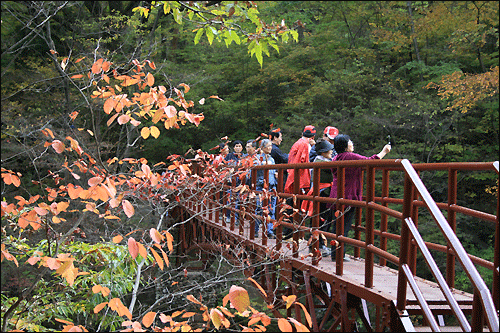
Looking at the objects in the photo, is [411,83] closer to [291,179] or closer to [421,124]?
[421,124]

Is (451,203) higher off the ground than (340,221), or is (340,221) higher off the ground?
(451,203)

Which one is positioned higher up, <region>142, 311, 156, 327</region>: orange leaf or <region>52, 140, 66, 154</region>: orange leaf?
<region>52, 140, 66, 154</region>: orange leaf

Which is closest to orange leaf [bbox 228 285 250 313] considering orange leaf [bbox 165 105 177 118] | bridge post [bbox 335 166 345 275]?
orange leaf [bbox 165 105 177 118]

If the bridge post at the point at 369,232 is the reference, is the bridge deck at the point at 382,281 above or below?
below

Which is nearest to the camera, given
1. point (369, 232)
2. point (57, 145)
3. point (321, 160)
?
point (57, 145)

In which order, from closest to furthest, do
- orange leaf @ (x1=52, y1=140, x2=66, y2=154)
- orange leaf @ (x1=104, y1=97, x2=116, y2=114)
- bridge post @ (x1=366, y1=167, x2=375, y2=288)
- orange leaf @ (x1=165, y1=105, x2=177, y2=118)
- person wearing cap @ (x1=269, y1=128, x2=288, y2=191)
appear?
1. orange leaf @ (x1=165, y1=105, x2=177, y2=118)
2. orange leaf @ (x1=104, y1=97, x2=116, y2=114)
3. orange leaf @ (x1=52, y1=140, x2=66, y2=154)
4. bridge post @ (x1=366, y1=167, x2=375, y2=288)
5. person wearing cap @ (x1=269, y1=128, x2=288, y2=191)

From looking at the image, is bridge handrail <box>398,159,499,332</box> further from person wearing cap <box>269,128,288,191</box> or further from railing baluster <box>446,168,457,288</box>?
person wearing cap <box>269,128,288,191</box>

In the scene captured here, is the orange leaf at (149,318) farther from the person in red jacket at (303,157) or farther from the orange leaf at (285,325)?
the person in red jacket at (303,157)

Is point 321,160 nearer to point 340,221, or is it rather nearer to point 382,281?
point 340,221

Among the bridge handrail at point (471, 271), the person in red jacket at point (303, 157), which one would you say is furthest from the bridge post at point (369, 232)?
the person in red jacket at point (303, 157)

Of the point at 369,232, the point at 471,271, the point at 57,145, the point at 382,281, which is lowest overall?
the point at 382,281

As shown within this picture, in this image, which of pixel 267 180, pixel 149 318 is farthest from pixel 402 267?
pixel 267 180

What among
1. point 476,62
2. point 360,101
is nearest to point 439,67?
point 476,62

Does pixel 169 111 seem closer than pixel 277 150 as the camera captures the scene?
Yes
